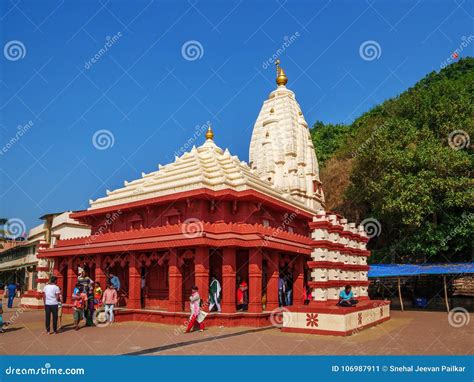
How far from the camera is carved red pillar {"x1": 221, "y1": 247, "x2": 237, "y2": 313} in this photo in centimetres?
1562

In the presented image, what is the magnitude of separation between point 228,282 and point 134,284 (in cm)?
453

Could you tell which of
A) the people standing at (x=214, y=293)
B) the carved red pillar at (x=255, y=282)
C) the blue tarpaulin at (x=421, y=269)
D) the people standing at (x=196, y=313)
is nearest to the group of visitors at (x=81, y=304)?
the people standing at (x=196, y=313)

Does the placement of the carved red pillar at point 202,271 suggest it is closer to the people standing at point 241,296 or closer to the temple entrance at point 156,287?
the people standing at point 241,296

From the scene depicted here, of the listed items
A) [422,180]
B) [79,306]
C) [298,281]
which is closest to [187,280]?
[79,306]

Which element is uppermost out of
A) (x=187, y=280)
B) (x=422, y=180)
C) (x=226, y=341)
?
(x=422, y=180)

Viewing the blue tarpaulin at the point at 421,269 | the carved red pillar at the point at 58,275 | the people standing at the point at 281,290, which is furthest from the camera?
the carved red pillar at the point at 58,275

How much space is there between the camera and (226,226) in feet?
53.6

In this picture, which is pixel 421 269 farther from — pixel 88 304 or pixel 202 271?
pixel 88 304

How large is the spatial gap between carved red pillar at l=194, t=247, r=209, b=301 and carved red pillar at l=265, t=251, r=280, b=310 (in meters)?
2.56

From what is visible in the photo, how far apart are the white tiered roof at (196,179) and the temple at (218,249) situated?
0.18 ft

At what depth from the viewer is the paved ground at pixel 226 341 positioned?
10477mm

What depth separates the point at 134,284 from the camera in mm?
17953

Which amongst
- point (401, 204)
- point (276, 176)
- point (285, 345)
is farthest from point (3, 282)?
point (285, 345)

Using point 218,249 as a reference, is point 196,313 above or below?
below
